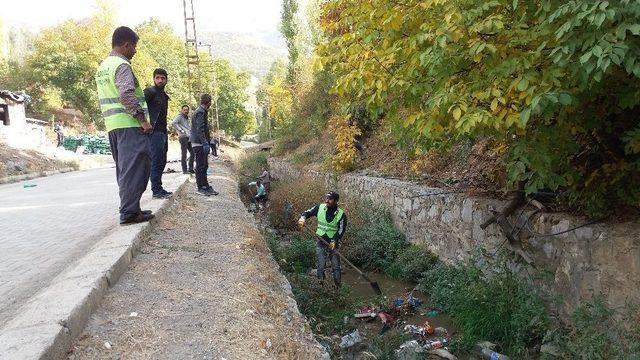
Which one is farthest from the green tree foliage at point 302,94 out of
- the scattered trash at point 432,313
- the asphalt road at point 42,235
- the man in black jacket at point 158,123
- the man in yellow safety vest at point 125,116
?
the scattered trash at point 432,313

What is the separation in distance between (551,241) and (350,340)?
8.38 feet

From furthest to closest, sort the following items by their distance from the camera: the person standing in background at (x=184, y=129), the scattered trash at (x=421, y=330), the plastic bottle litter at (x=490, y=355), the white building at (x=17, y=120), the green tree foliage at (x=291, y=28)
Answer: the green tree foliage at (x=291, y=28) → the white building at (x=17, y=120) → the person standing in background at (x=184, y=129) → the scattered trash at (x=421, y=330) → the plastic bottle litter at (x=490, y=355)

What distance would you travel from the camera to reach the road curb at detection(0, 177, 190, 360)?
242 cm

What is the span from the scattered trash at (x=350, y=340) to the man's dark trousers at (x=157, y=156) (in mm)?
3388

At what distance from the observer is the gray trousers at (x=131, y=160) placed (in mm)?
4652

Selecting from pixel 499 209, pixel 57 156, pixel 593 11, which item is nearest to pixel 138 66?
pixel 57 156

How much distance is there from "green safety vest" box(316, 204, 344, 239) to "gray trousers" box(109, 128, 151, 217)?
3.80 metres

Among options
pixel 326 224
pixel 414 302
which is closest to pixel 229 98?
pixel 326 224

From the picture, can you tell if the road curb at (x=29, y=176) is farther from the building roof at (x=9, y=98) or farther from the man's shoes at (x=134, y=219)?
the man's shoes at (x=134, y=219)

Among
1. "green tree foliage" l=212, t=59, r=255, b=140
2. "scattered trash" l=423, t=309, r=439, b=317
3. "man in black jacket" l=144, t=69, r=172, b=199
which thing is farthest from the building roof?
"green tree foliage" l=212, t=59, r=255, b=140

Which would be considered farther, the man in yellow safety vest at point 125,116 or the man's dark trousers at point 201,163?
the man's dark trousers at point 201,163

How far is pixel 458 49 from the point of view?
11.9 feet

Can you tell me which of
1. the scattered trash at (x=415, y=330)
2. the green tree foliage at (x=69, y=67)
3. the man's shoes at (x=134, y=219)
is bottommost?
the scattered trash at (x=415, y=330)

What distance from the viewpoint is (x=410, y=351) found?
5293mm
